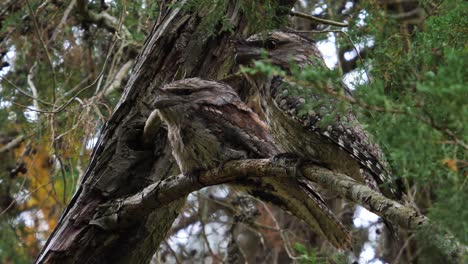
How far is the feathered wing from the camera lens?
163 inches

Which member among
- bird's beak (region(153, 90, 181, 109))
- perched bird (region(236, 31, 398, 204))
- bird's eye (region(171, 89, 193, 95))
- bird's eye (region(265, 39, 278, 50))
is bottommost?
perched bird (region(236, 31, 398, 204))

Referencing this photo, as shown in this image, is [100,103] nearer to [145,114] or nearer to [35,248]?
[145,114]

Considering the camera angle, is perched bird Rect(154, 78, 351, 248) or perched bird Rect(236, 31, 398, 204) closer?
perched bird Rect(236, 31, 398, 204)

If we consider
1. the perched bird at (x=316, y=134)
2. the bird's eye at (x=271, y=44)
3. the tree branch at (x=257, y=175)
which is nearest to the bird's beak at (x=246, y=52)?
the perched bird at (x=316, y=134)

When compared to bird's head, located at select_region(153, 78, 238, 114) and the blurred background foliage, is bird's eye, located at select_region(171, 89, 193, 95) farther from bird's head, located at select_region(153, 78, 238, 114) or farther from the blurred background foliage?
the blurred background foliage

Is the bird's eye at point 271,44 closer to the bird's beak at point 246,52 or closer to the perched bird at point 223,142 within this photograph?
the bird's beak at point 246,52

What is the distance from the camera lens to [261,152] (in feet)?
14.3

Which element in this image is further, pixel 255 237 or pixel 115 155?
pixel 255 237

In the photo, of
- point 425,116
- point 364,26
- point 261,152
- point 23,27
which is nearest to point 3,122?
point 23,27

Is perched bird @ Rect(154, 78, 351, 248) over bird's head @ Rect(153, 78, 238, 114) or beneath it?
beneath

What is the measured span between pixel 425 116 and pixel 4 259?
4734 millimetres

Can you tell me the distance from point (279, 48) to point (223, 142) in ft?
2.23

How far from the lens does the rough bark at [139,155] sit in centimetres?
416

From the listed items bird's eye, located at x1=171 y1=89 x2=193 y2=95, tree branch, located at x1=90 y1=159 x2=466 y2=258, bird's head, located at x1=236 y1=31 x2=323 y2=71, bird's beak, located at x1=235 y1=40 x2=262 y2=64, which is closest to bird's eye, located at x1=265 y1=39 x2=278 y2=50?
bird's head, located at x1=236 y1=31 x2=323 y2=71
